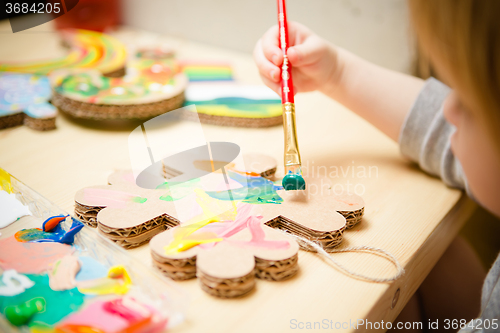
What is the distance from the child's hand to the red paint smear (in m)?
0.35

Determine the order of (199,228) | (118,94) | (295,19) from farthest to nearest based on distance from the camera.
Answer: (295,19) → (118,94) → (199,228)

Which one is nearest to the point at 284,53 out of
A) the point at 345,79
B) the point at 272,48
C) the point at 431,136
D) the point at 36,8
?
the point at 272,48

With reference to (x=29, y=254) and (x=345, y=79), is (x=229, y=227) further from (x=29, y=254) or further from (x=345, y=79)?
(x=345, y=79)

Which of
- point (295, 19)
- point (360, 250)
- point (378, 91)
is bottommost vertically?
point (360, 250)

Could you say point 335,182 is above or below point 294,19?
below

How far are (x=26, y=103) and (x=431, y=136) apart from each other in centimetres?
65

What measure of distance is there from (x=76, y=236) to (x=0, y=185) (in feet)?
0.49

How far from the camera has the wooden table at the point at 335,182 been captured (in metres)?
0.34

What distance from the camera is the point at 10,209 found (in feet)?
1.39

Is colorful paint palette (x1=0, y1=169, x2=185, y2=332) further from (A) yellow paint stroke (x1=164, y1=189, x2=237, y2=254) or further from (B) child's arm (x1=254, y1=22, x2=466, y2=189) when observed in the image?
(B) child's arm (x1=254, y1=22, x2=466, y2=189)

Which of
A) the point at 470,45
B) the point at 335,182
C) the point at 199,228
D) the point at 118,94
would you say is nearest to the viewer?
the point at 470,45

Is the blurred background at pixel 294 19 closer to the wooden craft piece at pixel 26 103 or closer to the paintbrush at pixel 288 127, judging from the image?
the wooden craft piece at pixel 26 103

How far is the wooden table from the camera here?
34cm

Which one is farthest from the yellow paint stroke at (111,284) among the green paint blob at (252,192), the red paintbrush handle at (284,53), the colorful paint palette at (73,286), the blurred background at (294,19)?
the blurred background at (294,19)
